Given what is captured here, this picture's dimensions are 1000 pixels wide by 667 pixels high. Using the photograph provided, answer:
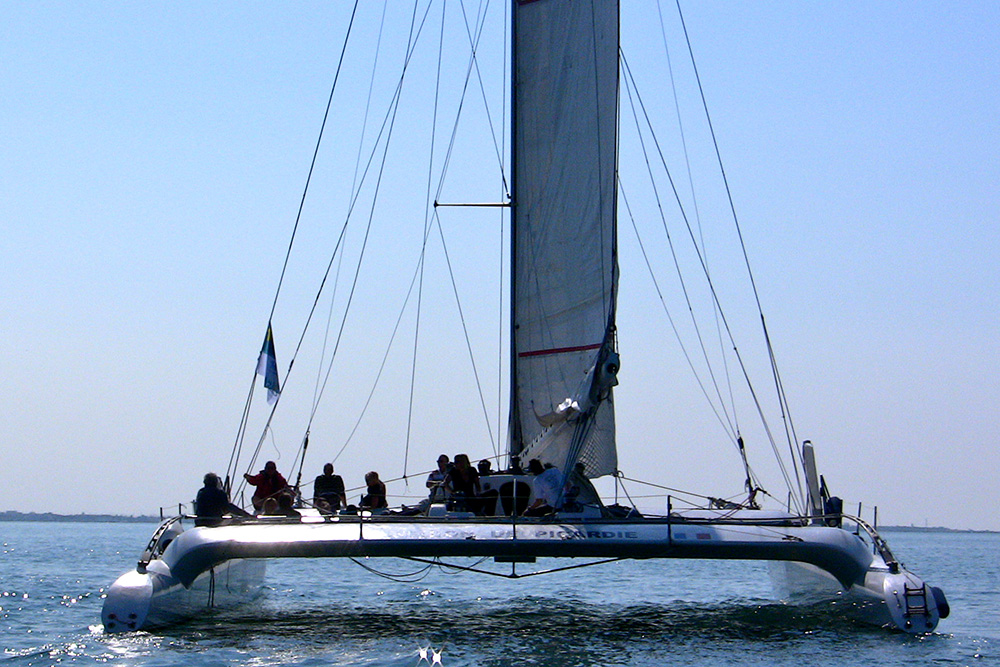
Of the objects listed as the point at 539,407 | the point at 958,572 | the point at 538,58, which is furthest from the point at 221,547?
the point at 958,572

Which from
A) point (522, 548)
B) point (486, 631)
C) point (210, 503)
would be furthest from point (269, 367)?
point (522, 548)

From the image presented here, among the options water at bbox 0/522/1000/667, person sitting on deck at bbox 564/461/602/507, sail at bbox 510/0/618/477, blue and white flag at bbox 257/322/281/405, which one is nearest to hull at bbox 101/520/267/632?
water at bbox 0/522/1000/667

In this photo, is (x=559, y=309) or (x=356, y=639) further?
(x=559, y=309)

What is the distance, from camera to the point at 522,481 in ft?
47.9

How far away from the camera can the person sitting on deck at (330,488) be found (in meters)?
15.3

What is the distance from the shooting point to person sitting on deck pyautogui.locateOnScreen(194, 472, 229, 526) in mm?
12945

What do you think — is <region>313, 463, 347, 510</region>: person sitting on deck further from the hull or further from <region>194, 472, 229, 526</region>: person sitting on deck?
<region>194, 472, 229, 526</region>: person sitting on deck

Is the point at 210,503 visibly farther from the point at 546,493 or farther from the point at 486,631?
the point at 546,493

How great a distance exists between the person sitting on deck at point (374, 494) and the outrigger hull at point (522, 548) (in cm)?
248

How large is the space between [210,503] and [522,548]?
3.62m

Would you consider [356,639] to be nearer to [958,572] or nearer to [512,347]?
[512,347]

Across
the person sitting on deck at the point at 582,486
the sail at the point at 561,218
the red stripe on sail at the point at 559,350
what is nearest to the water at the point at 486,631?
the person sitting on deck at the point at 582,486

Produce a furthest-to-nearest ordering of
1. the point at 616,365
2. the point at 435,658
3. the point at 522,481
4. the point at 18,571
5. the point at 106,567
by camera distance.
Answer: the point at 106,567
the point at 18,571
the point at 522,481
the point at 616,365
the point at 435,658

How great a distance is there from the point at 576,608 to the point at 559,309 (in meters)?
3.92
